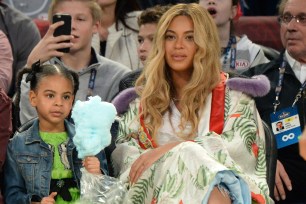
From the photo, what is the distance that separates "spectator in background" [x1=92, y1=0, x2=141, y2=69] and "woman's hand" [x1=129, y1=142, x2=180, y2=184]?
1.59 meters

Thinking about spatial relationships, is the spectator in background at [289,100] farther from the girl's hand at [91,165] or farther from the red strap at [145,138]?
the girl's hand at [91,165]

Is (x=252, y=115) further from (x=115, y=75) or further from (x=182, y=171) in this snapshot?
(x=115, y=75)

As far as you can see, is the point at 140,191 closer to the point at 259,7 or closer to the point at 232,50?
the point at 232,50

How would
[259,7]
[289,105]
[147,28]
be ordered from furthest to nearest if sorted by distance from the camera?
[259,7], [147,28], [289,105]

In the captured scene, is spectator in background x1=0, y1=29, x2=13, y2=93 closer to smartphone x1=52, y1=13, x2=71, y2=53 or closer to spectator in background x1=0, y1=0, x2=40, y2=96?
spectator in background x1=0, y1=0, x2=40, y2=96

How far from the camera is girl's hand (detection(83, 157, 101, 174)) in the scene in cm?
399

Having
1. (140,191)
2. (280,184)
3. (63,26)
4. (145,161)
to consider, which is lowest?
(280,184)

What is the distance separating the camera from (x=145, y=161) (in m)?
4.22

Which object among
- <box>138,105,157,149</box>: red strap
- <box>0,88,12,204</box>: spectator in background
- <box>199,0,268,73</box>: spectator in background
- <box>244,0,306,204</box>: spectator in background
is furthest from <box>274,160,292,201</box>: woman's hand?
<box>0,88,12,204</box>: spectator in background

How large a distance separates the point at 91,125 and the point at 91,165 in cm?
17

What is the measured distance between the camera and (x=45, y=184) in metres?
4.03

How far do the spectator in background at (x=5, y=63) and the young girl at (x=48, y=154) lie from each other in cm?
103

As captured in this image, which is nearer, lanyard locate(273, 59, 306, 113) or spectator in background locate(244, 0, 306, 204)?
spectator in background locate(244, 0, 306, 204)

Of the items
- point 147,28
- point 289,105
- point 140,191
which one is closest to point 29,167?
point 140,191
